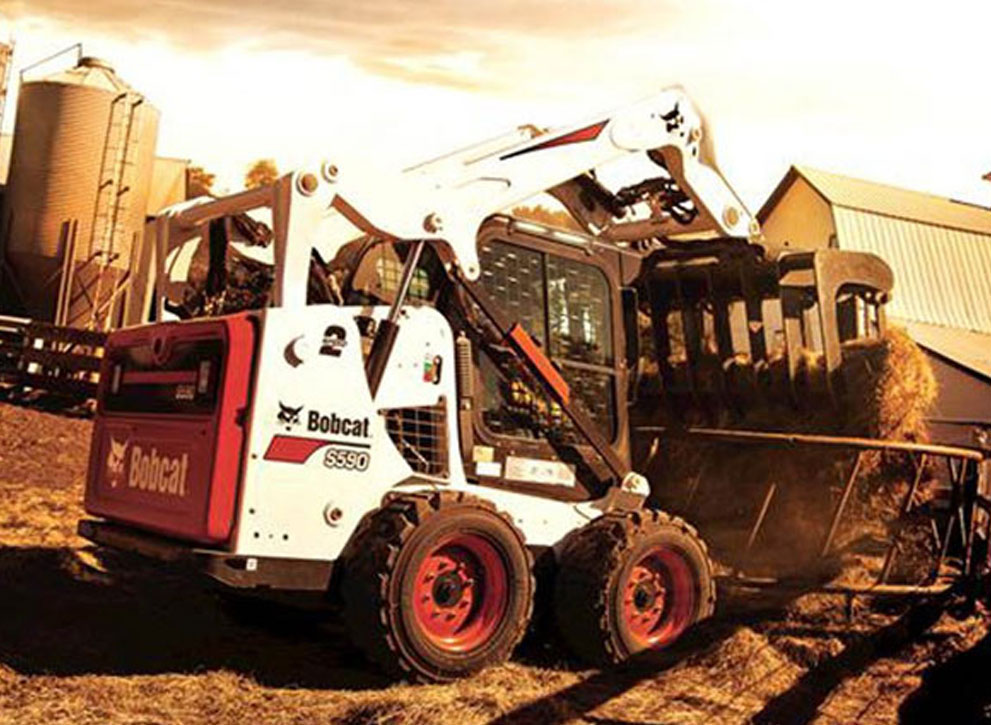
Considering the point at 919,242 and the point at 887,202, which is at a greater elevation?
the point at 887,202

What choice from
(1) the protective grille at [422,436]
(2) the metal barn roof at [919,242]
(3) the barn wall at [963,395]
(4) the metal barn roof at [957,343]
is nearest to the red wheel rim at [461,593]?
(1) the protective grille at [422,436]

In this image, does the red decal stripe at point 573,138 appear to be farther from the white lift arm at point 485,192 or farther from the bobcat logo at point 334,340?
the bobcat logo at point 334,340

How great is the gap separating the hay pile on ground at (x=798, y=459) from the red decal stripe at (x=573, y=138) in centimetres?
225

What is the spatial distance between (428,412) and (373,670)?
1560mm

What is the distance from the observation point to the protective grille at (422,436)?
6883mm

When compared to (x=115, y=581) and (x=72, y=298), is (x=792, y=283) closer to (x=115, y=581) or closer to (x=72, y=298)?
(x=115, y=581)

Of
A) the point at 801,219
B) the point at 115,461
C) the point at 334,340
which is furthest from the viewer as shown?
the point at 801,219

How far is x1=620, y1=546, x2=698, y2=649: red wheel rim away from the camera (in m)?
7.41

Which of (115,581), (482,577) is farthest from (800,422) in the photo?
(115,581)

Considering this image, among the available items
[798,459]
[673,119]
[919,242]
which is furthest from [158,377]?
[919,242]

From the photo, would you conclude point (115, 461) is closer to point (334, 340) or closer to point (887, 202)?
point (334, 340)

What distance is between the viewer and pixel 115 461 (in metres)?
7.37

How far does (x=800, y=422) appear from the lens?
8.85 m

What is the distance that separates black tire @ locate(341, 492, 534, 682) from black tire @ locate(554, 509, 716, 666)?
18.7 inches
